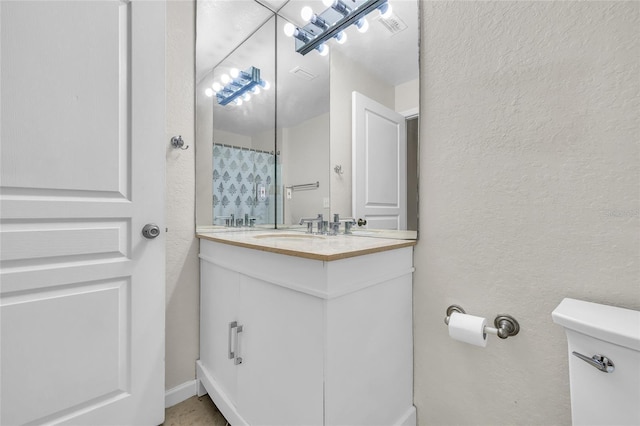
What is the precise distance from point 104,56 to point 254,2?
108 cm

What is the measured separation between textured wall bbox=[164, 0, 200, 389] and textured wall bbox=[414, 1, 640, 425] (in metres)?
1.18

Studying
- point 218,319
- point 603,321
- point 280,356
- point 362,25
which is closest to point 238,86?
point 362,25

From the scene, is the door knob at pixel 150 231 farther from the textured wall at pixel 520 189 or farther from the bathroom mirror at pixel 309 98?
the textured wall at pixel 520 189

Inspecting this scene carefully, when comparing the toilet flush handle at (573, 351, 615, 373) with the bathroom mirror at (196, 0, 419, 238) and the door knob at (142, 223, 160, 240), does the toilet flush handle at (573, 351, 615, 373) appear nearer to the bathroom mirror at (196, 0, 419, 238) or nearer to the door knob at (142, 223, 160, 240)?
the bathroom mirror at (196, 0, 419, 238)

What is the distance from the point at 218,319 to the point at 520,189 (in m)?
1.36

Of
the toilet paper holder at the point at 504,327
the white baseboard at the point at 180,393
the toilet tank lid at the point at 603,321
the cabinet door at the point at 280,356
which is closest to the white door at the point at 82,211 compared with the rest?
the white baseboard at the point at 180,393

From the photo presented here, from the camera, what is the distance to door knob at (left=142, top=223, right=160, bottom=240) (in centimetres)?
118

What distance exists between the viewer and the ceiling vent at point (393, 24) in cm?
119

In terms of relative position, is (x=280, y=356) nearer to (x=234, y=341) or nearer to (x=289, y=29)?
(x=234, y=341)

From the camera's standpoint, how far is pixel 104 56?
1084 millimetres

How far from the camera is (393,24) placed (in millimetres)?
1214

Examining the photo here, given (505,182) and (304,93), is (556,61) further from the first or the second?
(304,93)

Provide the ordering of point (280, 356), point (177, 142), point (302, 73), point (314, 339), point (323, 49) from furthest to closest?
point (302, 73) < point (323, 49) < point (177, 142) < point (280, 356) < point (314, 339)

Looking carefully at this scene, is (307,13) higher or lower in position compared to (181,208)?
higher
